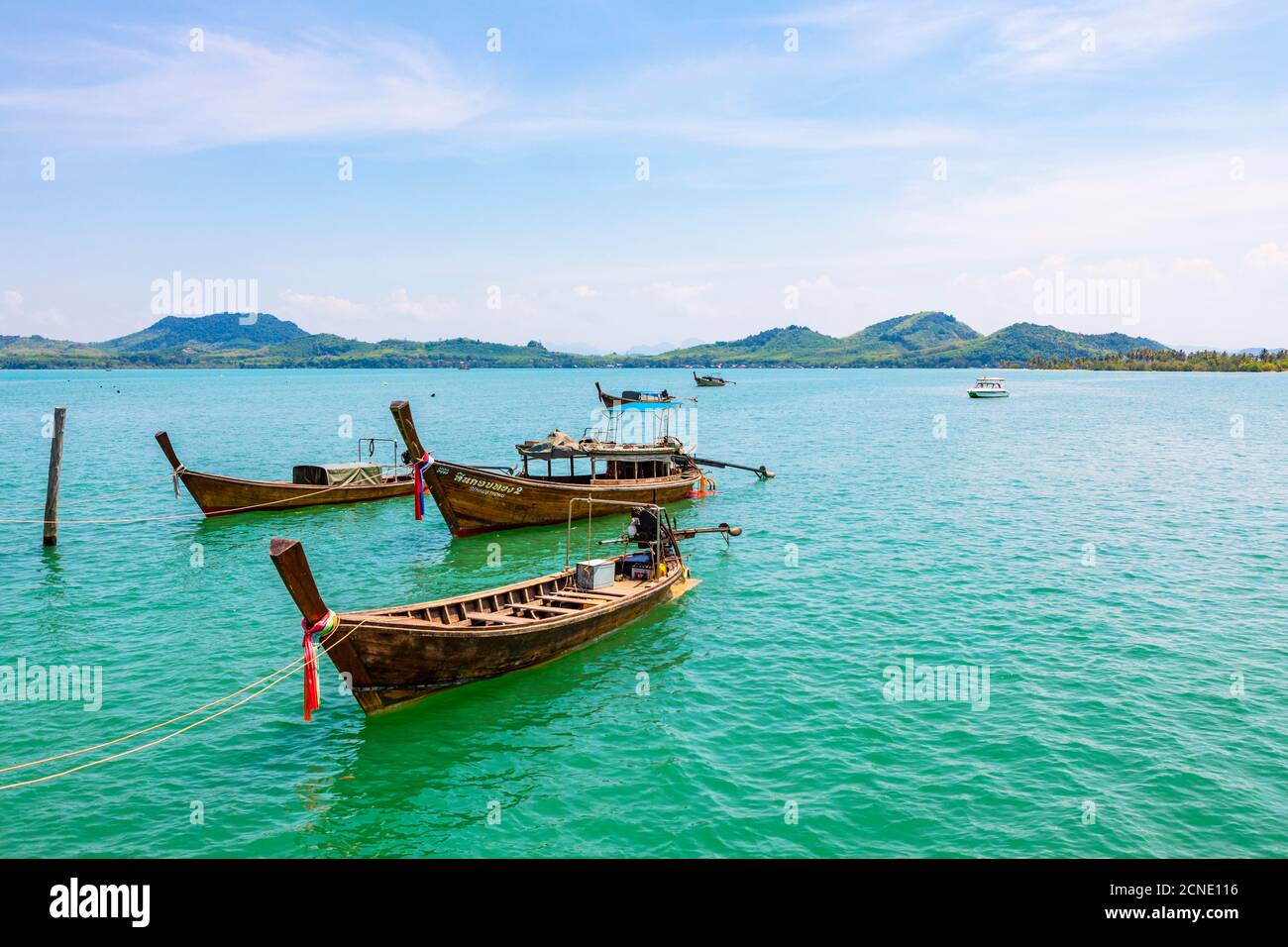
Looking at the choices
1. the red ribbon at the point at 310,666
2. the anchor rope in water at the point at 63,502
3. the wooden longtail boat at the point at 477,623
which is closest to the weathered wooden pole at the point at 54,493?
the anchor rope in water at the point at 63,502

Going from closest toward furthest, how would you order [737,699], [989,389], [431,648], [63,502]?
[431,648] → [737,699] → [63,502] → [989,389]

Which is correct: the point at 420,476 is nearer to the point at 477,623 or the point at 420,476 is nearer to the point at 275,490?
the point at 275,490

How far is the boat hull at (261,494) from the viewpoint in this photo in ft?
135

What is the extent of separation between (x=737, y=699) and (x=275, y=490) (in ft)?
104

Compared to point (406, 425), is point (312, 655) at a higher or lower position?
lower

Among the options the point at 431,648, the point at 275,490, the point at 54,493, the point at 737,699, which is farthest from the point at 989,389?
the point at 431,648

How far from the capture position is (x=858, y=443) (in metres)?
81.6

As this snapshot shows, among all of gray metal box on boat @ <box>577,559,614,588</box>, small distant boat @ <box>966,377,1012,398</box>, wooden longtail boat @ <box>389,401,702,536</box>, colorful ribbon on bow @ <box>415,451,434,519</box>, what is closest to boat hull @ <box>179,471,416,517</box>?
wooden longtail boat @ <box>389,401,702,536</box>

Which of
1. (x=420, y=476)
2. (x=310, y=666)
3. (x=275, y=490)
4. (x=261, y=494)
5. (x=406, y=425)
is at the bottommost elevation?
(x=310, y=666)

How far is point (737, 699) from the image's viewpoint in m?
20.4

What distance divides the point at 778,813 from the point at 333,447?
239 ft
